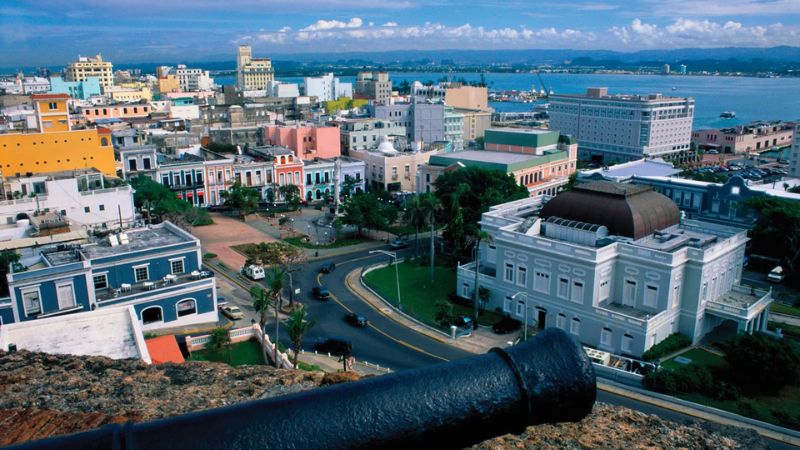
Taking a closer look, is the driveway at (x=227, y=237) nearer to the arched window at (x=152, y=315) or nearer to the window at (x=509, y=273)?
the arched window at (x=152, y=315)

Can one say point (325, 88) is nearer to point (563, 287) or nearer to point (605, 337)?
point (563, 287)

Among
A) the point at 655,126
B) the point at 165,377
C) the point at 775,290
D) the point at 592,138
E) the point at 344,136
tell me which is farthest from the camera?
the point at 592,138

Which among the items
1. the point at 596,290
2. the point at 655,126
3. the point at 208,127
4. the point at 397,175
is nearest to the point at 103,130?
the point at 208,127

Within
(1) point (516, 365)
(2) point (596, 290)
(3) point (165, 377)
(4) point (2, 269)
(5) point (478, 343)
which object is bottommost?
(5) point (478, 343)

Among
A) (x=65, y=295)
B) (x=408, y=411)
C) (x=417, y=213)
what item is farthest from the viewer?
(x=417, y=213)

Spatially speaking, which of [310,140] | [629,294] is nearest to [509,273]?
[629,294]

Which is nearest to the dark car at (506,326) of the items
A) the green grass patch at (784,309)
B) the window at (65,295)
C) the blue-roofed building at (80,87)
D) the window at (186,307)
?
the green grass patch at (784,309)

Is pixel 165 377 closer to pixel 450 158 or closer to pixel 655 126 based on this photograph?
pixel 450 158
